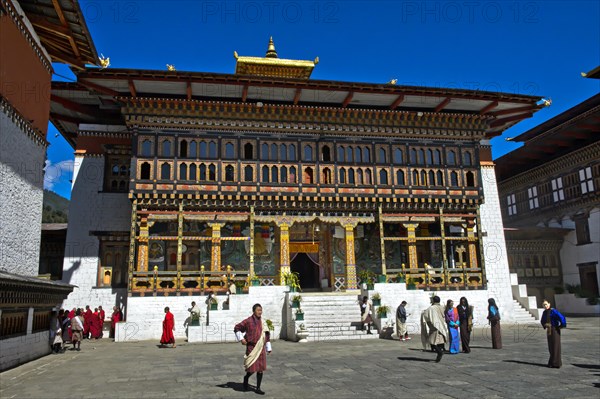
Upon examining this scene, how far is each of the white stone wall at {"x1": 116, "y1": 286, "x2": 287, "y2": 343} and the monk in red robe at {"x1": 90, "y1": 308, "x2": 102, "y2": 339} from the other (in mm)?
1789

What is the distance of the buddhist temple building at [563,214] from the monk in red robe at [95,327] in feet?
70.8

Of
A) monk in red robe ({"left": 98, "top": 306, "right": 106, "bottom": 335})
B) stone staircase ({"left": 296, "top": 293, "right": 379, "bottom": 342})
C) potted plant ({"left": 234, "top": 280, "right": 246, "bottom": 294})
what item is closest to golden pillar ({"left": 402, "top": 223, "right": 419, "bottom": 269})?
stone staircase ({"left": 296, "top": 293, "right": 379, "bottom": 342})

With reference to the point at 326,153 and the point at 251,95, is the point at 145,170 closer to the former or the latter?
the point at 251,95

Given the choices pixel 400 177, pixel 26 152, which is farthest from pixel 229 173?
pixel 26 152

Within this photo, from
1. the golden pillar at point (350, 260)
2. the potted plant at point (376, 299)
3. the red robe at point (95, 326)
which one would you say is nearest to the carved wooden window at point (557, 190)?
the golden pillar at point (350, 260)

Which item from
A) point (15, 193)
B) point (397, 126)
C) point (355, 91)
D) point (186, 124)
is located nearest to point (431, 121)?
point (397, 126)

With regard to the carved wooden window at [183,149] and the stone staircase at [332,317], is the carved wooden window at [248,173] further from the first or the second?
the stone staircase at [332,317]

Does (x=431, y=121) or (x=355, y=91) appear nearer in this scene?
(x=355, y=91)

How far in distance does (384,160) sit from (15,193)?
1492cm

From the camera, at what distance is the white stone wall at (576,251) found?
2559cm

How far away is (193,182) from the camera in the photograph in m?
20.2

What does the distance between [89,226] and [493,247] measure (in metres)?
19.0

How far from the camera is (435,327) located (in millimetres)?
11102

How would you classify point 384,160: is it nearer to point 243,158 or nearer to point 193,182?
point 243,158
